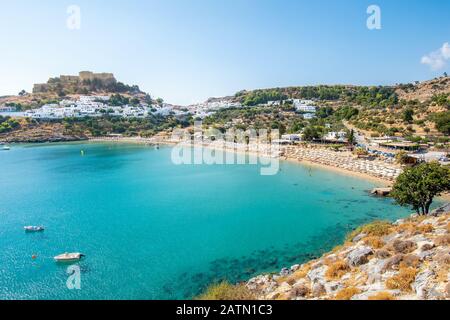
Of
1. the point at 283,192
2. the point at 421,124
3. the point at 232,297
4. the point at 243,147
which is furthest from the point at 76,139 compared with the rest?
the point at 232,297

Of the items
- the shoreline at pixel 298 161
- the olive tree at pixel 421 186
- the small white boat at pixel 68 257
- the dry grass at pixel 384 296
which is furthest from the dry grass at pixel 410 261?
the shoreline at pixel 298 161

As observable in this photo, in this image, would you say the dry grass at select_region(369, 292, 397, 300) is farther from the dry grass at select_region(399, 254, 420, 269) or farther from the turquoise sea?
the turquoise sea

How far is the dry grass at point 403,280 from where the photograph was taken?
339 inches

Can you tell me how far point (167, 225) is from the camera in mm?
23766

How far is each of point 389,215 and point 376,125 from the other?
40.0m

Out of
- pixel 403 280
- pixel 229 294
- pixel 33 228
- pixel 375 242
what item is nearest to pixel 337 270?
pixel 375 242

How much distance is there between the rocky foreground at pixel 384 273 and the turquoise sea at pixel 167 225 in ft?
15.3

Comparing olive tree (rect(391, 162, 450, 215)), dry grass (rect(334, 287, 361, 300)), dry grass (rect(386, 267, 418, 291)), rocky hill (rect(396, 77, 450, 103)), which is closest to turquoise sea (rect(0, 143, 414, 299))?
olive tree (rect(391, 162, 450, 215))

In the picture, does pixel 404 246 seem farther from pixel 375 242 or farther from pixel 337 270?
pixel 337 270

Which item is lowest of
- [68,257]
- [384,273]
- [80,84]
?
[68,257]

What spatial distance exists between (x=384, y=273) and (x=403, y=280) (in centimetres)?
105

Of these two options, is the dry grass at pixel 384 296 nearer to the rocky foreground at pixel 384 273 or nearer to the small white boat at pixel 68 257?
the rocky foreground at pixel 384 273

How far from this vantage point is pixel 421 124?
54.2m
